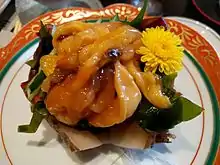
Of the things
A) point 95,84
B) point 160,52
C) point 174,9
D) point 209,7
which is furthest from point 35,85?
point 209,7

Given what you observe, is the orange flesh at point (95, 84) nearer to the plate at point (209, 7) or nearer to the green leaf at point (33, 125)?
the green leaf at point (33, 125)

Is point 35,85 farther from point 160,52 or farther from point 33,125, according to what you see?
point 160,52

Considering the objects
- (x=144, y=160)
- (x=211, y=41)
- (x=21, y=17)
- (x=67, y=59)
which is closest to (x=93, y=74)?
(x=67, y=59)

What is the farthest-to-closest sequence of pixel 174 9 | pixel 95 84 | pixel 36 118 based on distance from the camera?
pixel 174 9 < pixel 36 118 < pixel 95 84

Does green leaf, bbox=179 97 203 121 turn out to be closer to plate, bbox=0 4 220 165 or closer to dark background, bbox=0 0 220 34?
plate, bbox=0 4 220 165

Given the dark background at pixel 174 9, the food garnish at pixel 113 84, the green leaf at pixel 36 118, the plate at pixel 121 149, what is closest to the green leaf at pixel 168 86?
the food garnish at pixel 113 84

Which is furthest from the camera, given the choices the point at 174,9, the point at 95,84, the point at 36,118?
the point at 174,9

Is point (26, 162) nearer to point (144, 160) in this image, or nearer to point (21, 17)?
point (144, 160)

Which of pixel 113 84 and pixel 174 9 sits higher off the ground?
pixel 113 84
